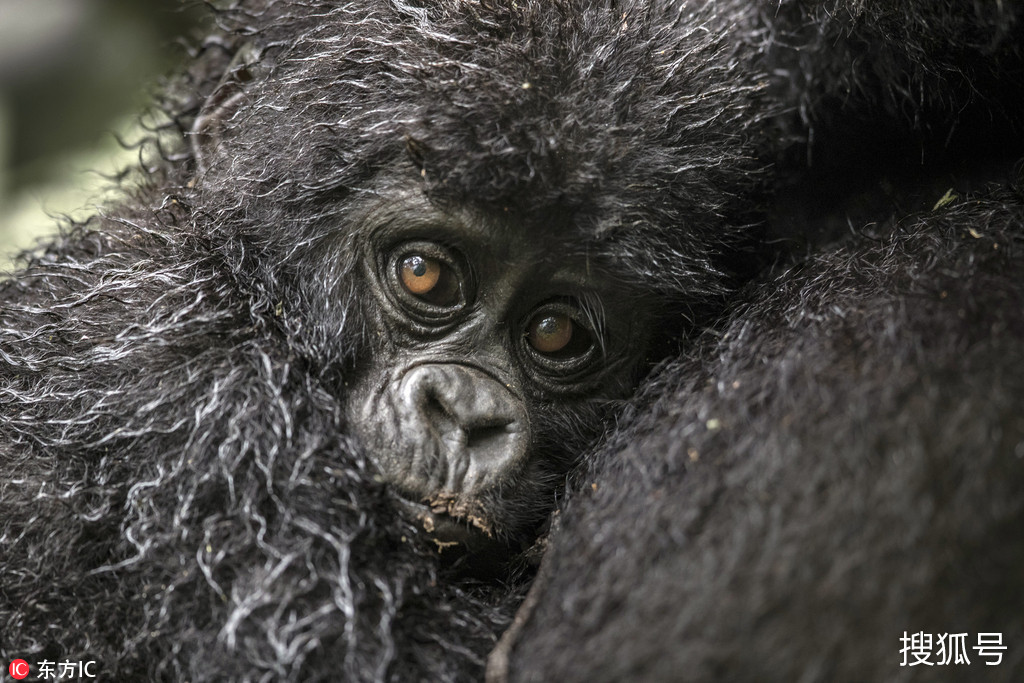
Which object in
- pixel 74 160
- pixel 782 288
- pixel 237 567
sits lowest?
pixel 237 567

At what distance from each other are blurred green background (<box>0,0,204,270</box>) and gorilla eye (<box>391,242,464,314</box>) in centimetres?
398

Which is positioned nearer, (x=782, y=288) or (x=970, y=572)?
(x=970, y=572)

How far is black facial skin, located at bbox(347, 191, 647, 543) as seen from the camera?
2.15 m

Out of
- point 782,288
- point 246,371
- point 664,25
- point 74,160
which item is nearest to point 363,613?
point 246,371

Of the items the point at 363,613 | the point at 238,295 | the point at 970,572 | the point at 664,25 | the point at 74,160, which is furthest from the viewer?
the point at 74,160

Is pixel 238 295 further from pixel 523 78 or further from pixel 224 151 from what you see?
pixel 523 78

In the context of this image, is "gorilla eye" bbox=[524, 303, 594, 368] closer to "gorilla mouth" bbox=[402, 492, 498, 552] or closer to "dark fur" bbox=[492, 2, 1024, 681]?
"dark fur" bbox=[492, 2, 1024, 681]

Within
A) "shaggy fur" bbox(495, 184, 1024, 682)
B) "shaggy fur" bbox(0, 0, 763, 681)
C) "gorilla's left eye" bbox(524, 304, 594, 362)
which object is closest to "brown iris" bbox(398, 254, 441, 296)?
"shaggy fur" bbox(0, 0, 763, 681)

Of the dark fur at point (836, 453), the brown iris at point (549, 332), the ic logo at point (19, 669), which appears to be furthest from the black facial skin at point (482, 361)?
the ic logo at point (19, 669)

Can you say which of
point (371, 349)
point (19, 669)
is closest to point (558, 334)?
point (371, 349)

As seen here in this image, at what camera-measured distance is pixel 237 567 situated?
1.94m

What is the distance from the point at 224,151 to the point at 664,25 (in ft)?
4.03

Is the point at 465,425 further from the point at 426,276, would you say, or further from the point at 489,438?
the point at 426,276

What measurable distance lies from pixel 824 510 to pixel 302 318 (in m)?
1.29
